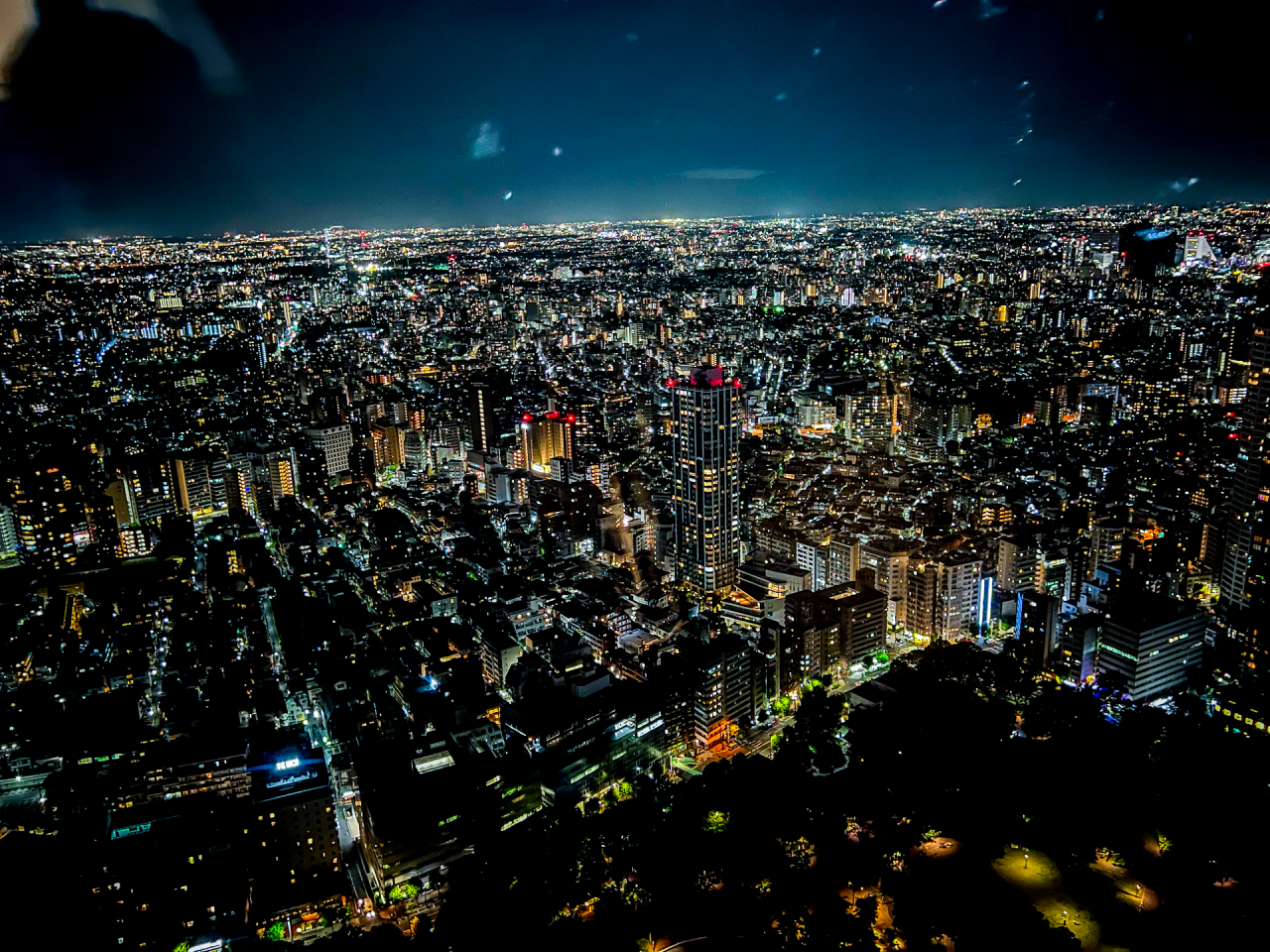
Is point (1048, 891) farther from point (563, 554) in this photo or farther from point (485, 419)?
point (485, 419)

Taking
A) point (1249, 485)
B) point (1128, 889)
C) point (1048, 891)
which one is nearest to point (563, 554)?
point (1048, 891)

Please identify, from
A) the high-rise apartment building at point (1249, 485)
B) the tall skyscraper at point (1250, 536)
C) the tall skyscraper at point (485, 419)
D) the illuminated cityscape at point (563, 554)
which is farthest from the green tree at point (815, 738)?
the tall skyscraper at point (485, 419)

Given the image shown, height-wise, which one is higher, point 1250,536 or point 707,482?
point 707,482

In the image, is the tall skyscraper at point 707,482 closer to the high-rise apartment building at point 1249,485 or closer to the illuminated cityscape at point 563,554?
the illuminated cityscape at point 563,554

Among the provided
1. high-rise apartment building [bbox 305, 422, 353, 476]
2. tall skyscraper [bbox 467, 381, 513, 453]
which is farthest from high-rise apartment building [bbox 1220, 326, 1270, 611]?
high-rise apartment building [bbox 305, 422, 353, 476]

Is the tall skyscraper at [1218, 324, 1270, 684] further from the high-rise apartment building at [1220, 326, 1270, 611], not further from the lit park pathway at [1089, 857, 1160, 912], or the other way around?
the lit park pathway at [1089, 857, 1160, 912]
